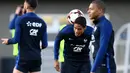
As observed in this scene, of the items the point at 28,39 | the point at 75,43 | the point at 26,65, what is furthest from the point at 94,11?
the point at 26,65

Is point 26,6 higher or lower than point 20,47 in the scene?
higher

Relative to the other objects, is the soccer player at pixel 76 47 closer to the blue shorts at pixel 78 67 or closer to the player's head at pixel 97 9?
the blue shorts at pixel 78 67

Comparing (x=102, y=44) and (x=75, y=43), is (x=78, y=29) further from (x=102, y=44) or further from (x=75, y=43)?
(x=102, y=44)

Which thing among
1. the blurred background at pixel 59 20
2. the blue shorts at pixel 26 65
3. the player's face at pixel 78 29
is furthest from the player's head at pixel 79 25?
the blurred background at pixel 59 20

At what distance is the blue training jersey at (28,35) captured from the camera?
848 centimetres

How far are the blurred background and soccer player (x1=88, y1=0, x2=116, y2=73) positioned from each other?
8.64 meters

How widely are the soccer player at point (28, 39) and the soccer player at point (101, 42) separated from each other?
4.09 ft

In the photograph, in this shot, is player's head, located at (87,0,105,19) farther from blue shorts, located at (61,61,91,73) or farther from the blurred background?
the blurred background

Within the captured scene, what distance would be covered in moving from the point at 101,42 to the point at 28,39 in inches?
61.0

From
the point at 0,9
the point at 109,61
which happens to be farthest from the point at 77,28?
the point at 0,9

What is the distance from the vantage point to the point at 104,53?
748cm

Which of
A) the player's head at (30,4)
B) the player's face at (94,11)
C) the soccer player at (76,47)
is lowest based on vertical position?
the soccer player at (76,47)

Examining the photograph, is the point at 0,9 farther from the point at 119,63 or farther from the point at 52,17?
the point at 119,63

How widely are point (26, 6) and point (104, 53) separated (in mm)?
1825
